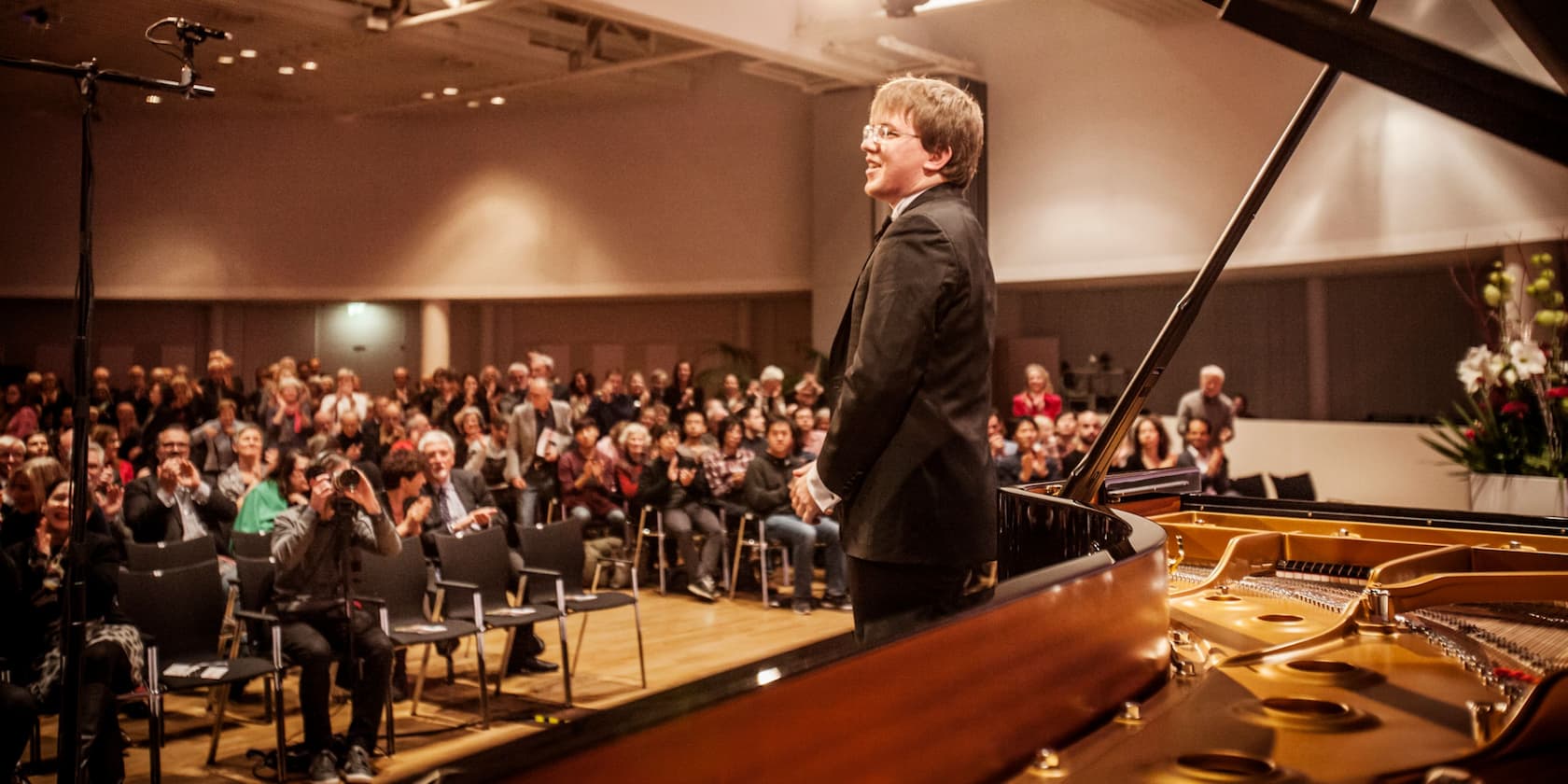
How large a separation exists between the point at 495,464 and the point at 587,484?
0.76 metres

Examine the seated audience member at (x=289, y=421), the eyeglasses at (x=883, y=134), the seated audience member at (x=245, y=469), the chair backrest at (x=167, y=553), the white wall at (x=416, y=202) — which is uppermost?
the white wall at (x=416, y=202)

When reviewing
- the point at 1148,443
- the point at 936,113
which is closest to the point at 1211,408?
the point at 1148,443

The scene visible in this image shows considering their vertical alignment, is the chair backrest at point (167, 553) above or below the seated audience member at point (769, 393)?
below

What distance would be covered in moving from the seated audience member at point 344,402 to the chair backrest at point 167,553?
2.84 meters

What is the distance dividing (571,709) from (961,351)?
3.77 m

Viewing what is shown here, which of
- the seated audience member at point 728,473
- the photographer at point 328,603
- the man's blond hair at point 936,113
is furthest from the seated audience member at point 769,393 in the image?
the man's blond hair at point 936,113

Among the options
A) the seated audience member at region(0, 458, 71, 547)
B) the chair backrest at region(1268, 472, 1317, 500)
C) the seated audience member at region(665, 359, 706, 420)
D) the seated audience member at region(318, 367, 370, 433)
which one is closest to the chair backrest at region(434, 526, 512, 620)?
the seated audience member at region(0, 458, 71, 547)

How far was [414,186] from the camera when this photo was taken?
546 inches

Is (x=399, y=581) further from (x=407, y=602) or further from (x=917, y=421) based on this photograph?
(x=917, y=421)

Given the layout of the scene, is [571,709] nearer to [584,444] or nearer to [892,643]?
[584,444]

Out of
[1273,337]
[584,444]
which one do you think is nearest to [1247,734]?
[584,444]

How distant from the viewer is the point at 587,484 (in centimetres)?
818

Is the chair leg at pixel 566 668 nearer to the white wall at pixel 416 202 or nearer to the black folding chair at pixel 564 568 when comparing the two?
the black folding chair at pixel 564 568

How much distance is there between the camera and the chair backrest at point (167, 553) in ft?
16.4
